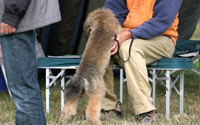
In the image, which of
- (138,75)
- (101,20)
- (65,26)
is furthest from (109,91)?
(65,26)

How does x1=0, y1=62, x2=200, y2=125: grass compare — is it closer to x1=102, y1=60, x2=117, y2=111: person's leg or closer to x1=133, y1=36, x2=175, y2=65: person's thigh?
x1=102, y1=60, x2=117, y2=111: person's leg

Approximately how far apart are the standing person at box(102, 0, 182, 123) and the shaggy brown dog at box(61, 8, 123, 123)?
12cm

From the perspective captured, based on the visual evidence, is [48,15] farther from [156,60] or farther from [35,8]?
[156,60]

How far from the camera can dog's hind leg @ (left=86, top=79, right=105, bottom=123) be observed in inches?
101

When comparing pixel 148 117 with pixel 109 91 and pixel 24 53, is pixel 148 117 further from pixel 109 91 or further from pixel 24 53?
pixel 24 53

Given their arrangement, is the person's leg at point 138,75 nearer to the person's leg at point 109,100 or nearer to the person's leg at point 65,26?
the person's leg at point 109,100

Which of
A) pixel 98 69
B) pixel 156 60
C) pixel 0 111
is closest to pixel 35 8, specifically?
pixel 98 69

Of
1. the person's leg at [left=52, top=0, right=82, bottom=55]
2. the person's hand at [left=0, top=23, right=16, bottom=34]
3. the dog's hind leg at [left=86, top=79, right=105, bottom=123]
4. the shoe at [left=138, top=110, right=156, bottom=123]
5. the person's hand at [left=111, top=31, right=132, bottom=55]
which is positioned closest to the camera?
the person's hand at [left=0, top=23, right=16, bottom=34]

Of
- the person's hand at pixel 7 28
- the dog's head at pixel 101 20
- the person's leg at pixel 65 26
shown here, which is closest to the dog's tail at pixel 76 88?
the dog's head at pixel 101 20

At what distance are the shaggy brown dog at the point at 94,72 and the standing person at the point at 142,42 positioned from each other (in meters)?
0.12

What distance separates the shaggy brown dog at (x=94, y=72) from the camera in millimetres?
2604

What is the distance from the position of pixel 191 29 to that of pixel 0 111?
3.23 meters

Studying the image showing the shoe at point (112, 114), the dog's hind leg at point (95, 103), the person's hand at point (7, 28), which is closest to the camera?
the person's hand at point (7, 28)

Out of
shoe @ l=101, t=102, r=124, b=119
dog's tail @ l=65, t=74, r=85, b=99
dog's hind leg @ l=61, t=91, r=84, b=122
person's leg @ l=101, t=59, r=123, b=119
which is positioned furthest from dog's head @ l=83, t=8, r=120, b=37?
shoe @ l=101, t=102, r=124, b=119
